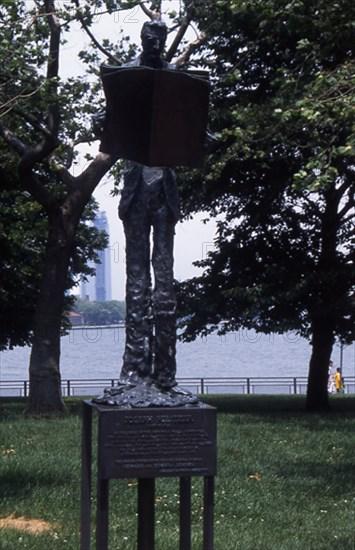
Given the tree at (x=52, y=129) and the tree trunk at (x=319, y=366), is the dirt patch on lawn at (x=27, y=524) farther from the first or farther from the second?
the tree trunk at (x=319, y=366)

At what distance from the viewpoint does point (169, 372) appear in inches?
313

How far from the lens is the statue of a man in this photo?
800 cm

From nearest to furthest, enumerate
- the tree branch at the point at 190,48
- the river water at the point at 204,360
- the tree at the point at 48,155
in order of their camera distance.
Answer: the tree at the point at 48,155, the tree branch at the point at 190,48, the river water at the point at 204,360

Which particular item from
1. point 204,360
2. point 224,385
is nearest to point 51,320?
point 224,385

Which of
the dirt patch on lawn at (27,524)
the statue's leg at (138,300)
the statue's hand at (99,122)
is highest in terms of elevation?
the statue's hand at (99,122)

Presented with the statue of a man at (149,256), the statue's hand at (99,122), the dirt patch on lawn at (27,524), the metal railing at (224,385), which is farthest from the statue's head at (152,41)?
the metal railing at (224,385)

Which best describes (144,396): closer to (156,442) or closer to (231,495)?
(156,442)

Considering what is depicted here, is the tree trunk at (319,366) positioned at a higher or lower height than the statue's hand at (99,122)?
lower

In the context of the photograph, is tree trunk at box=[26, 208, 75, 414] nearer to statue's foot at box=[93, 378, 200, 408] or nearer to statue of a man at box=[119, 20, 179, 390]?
statue of a man at box=[119, 20, 179, 390]

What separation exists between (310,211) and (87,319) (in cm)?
3474

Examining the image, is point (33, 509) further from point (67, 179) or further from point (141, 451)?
point (67, 179)

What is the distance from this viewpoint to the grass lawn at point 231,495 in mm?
9891

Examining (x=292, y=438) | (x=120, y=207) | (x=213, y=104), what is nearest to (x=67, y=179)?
(x=213, y=104)

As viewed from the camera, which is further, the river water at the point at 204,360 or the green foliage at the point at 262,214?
the river water at the point at 204,360
